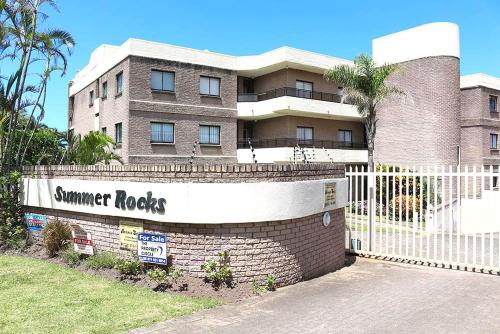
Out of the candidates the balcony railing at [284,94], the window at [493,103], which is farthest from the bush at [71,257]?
the window at [493,103]

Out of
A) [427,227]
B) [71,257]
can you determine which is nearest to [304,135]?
[427,227]

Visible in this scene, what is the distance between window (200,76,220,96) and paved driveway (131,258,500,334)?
1880 centimetres

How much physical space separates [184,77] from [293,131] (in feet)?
27.5

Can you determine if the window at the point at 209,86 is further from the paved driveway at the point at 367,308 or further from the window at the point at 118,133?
the paved driveway at the point at 367,308

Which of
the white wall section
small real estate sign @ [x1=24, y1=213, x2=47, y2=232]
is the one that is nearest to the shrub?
small real estate sign @ [x1=24, y1=213, x2=47, y2=232]

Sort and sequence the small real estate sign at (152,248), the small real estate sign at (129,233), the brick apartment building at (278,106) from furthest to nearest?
the brick apartment building at (278,106), the small real estate sign at (129,233), the small real estate sign at (152,248)

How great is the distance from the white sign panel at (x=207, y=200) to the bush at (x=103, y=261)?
994 millimetres

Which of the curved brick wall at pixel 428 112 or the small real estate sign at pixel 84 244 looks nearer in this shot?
the small real estate sign at pixel 84 244

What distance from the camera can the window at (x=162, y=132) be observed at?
24.5m

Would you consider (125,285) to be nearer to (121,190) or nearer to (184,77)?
(121,190)

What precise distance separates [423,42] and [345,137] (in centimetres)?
869

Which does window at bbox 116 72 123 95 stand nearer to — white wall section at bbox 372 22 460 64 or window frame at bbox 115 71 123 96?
window frame at bbox 115 71 123 96

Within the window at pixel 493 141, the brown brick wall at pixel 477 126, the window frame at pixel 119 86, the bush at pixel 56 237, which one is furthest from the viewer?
the window at pixel 493 141

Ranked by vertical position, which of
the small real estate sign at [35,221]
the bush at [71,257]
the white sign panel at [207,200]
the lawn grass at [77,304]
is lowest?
the lawn grass at [77,304]
